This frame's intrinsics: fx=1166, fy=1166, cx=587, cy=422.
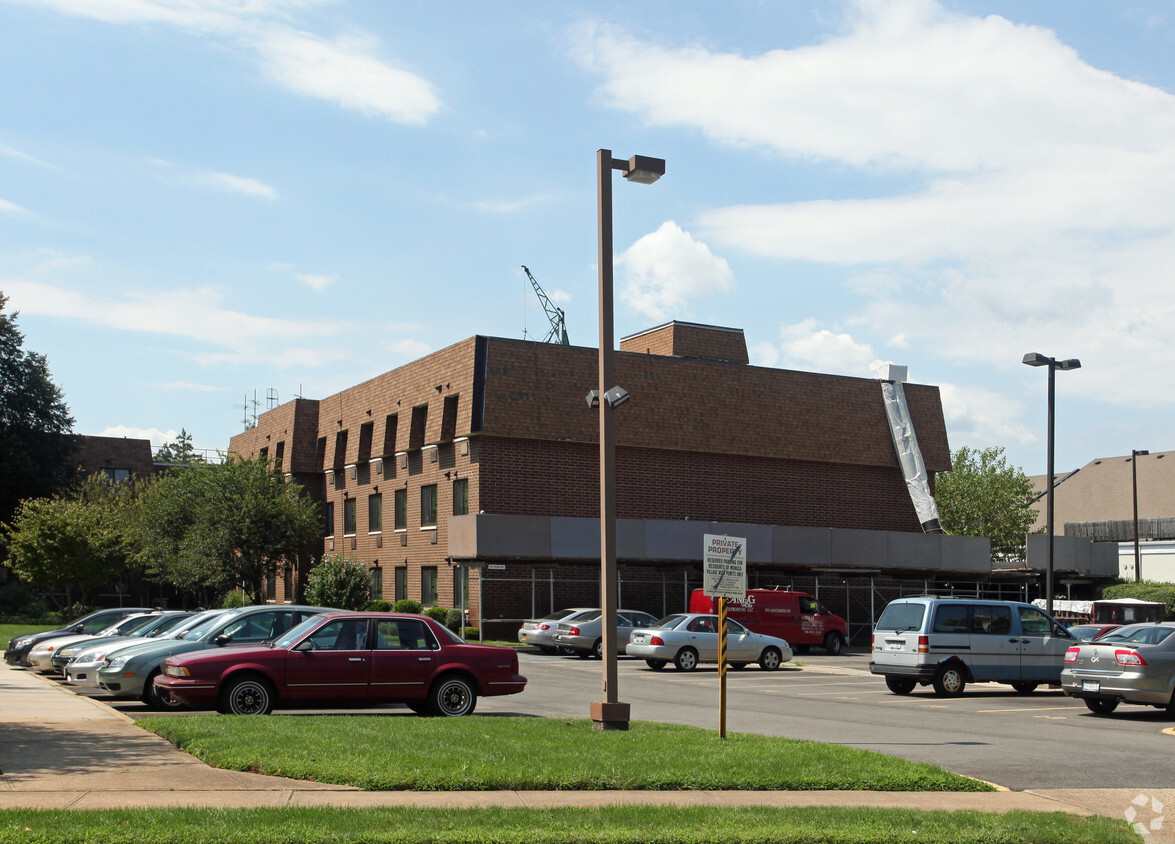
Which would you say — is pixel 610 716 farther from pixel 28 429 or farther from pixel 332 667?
pixel 28 429

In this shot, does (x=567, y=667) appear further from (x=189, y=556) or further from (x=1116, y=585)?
(x=1116, y=585)

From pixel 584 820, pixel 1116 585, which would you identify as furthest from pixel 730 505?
pixel 584 820

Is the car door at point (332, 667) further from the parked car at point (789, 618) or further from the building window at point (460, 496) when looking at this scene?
the building window at point (460, 496)

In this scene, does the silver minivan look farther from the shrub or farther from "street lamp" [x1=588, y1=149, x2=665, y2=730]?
the shrub

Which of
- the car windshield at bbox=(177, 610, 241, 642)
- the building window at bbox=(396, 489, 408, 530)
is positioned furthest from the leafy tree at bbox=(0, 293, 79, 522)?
the car windshield at bbox=(177, 610, 241, 642)

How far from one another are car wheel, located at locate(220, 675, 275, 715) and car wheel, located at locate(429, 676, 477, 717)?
2.22 meters

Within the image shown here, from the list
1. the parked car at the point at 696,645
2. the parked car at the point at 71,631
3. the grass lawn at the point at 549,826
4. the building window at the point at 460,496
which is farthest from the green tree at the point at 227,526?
the grass lawn at the point at 549,826

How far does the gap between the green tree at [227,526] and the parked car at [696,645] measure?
22.4 metres

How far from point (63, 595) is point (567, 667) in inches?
1675

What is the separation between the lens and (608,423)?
15.0 metres

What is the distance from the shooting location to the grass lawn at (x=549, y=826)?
8.01m

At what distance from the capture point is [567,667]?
3022 centimetres

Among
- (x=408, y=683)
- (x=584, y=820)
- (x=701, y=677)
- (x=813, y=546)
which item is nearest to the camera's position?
(x=584, y=820)

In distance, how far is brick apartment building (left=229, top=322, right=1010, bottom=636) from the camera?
4156 cm
